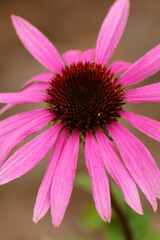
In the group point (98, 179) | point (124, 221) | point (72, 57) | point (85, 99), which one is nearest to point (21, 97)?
point (85, 99)

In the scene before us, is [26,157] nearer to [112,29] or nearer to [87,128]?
[87,128]

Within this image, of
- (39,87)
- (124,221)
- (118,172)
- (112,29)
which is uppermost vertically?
(112,29)

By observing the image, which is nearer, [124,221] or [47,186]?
[47,186]

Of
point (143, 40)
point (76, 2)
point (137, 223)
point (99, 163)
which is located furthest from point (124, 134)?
point (76, 2)

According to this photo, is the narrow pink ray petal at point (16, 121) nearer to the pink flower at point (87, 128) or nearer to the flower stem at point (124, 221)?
the pink flower at point (87, 128)

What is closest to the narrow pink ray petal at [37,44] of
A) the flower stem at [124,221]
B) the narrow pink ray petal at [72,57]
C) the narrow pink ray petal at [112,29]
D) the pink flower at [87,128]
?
the pink flower at [87,128]

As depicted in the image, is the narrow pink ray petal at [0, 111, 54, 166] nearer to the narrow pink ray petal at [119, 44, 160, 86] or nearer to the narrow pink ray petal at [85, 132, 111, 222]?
Result: the narrow pink ray petal at [85, 132, 111, 222]

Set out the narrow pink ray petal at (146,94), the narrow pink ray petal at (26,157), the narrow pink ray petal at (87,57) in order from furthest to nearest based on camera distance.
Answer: the narrow pink ray petal at (87,57) → the narrow pink ray petal at (146,94) → the narrow pink ray petal at (26,157)
